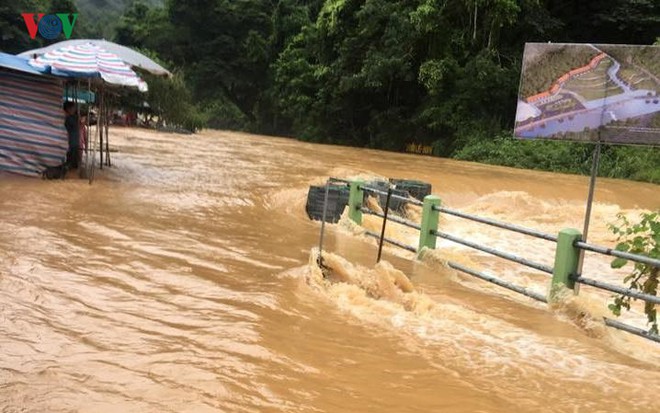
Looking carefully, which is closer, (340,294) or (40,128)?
(340,294)

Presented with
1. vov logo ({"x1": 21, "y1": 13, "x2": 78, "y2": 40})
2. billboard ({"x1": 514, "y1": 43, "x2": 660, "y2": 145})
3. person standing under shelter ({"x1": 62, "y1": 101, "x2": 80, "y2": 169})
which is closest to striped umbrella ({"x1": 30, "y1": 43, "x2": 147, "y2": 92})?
person standing under shelter ({"x1": 62, "y1": 101, "x2": 80, "y2": 169})

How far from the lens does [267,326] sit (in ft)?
16.7

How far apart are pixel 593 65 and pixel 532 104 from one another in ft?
2.33

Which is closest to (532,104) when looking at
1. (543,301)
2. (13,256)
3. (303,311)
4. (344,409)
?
(543,301)

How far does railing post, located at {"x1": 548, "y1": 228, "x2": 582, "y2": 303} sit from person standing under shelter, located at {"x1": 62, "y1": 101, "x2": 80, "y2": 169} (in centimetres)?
1026

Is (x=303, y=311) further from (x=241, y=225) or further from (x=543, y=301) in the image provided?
(x=241, y=225)

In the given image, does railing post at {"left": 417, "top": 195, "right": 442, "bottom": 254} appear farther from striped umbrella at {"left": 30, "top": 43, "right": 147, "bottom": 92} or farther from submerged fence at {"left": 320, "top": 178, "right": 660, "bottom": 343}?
striped umbrella at {"left": 30, "top": 43, "right": 147, "bottom": 92}

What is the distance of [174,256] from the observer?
7227mm

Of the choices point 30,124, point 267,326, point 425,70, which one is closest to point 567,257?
point 267,326

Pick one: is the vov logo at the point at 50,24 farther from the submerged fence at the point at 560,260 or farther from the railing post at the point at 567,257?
the railing post at the point at 567,257

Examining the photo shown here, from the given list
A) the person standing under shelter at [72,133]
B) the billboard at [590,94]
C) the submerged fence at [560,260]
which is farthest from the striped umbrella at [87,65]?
the billboard at [590,94]

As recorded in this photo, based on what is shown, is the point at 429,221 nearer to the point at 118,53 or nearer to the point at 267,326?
the point at 267,326

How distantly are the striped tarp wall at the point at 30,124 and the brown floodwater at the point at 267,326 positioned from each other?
6.63ft

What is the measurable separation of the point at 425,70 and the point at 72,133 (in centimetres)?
1957
